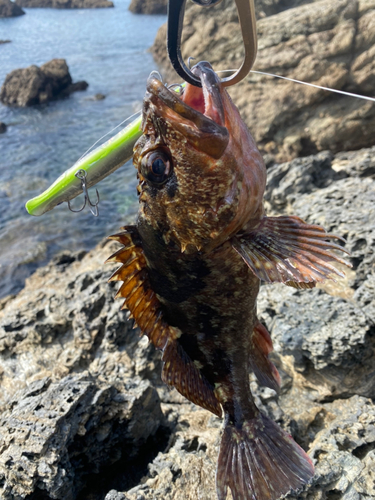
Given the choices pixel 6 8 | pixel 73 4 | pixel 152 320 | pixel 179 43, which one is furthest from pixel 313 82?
pixel 73 4

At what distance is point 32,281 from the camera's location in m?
7.68

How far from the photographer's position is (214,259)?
85.6 inches

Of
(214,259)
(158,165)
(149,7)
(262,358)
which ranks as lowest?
(262,358)

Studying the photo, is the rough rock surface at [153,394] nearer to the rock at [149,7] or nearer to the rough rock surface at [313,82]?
the rough rock surface at [313,82]

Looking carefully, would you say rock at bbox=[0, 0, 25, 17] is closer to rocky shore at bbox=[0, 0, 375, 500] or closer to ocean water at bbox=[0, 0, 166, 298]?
ocean water at bbox=[0, 0, 166, 298]

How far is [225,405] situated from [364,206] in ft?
11.5

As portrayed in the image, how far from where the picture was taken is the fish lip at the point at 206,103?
6.03 feet

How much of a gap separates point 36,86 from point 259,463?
21.7 m

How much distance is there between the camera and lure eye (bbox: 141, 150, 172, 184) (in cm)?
202

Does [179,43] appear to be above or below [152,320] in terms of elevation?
above

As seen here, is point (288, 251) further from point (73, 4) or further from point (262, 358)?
point (73, 4)

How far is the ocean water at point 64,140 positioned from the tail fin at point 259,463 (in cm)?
654

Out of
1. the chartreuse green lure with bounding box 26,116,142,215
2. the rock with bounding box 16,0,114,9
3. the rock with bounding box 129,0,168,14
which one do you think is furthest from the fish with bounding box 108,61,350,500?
the rock with bounding box 16,0,114,9

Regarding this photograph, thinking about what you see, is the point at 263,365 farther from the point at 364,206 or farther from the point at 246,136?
the point at 364,206
